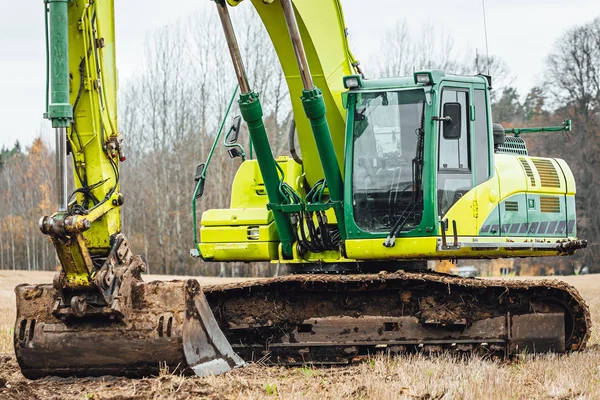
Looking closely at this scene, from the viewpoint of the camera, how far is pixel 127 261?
28.0 feet

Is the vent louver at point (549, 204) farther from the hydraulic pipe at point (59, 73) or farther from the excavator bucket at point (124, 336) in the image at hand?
the hydraulic pipe at point (59, 73)

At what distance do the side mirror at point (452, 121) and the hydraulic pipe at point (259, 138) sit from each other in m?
1.81

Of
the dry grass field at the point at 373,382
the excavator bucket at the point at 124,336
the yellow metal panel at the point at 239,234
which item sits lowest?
the dry grass field at the point at 373,382

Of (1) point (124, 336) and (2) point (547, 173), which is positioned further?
(2) point (547, 173)

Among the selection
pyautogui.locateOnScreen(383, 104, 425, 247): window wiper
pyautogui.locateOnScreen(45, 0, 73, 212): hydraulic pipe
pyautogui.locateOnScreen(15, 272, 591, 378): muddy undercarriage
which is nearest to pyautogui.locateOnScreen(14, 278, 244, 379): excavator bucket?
pyautogui.locateOnScreen(15, 272, 591, 378): muddy undercarriage

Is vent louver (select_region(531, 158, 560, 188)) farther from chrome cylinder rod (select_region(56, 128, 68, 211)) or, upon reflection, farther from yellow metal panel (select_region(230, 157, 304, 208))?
chrome cylinder rod (select_region(56, 128, 68, 211))

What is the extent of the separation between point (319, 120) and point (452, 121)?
1.41 metres

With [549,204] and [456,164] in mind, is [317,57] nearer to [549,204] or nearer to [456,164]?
[456,164]

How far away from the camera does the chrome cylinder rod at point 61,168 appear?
7.75m

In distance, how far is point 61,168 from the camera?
7.77 m

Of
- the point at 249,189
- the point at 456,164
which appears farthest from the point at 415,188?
the point at 249,189

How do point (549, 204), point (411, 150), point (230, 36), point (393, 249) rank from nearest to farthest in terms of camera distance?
1. point (230, 36)
2. point (393, 249)
3. point (411, 150)
4. point (549, 204)

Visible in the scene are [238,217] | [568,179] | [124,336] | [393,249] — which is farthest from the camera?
[568,179]

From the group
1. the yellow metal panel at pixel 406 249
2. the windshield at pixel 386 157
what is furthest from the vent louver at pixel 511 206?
the windshield at pixel 386 157
